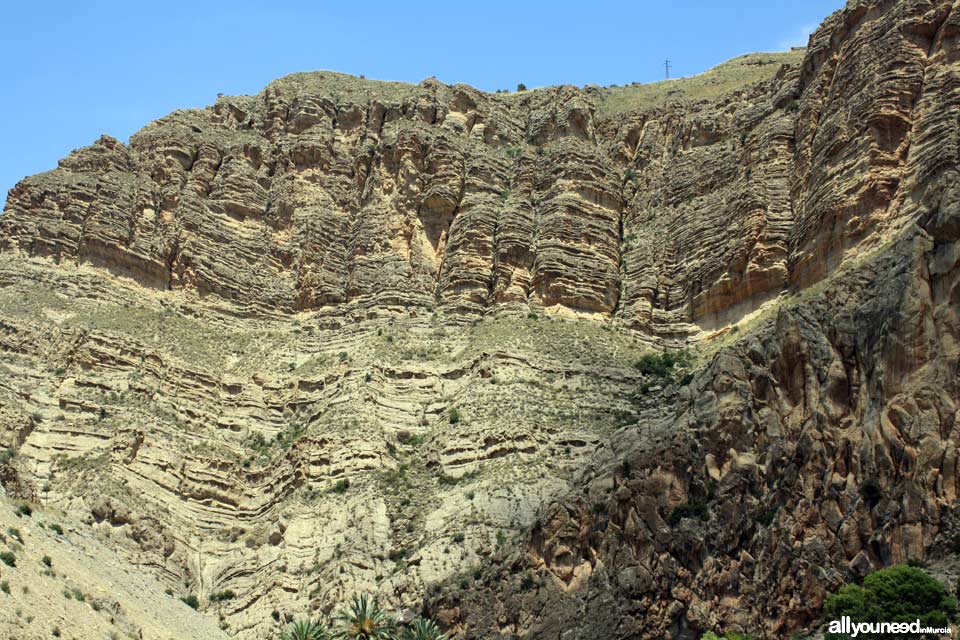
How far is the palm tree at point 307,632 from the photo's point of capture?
56188 millimetres

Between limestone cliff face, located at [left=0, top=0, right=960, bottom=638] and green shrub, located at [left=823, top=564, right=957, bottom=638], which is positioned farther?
limestone cliff face, located at [left=0, top=0, right=960, bottom=638]

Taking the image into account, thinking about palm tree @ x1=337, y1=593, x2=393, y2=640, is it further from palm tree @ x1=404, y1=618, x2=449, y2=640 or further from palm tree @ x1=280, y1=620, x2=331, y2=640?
palm tree @ x1=404, y1=618, x2=449, y2=640

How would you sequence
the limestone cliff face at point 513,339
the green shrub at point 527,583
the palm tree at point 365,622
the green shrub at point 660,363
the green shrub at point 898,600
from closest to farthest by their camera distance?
the green shrub at point 898,600 < the palm tree at point 365,622 < the limestone cliff face at point 513,339 < the green shrub at point 527,583 < the green shrub at point 660,363

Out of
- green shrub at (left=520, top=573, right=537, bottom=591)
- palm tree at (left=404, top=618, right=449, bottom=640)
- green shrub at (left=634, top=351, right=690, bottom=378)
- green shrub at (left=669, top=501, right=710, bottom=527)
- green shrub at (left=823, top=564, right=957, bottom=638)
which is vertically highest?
green shrub at (left=634, top=351, right=690, bottom=378)

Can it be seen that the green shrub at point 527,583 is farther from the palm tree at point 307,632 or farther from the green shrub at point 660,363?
the green shrub at point 660,363

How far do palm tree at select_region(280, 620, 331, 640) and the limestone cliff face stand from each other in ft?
14.9

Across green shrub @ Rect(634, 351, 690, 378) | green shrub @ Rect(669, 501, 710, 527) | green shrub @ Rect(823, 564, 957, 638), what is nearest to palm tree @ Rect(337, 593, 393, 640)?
green shrub @ Rect(669, 501, 710, 527)

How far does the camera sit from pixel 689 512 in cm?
5881

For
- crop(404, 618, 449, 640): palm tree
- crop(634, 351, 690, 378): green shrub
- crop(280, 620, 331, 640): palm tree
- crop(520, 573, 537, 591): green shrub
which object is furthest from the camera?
crop(634, 351, 690, 378): green shrub

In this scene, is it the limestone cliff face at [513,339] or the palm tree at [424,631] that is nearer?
the palm tree at [424,631]

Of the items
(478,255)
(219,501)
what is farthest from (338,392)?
(478,255)

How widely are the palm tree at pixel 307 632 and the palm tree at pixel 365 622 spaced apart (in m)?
0.75

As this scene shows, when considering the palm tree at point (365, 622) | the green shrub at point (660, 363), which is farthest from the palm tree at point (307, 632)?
the green shrub at point (660, 363)

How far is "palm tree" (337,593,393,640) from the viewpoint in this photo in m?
57.4
